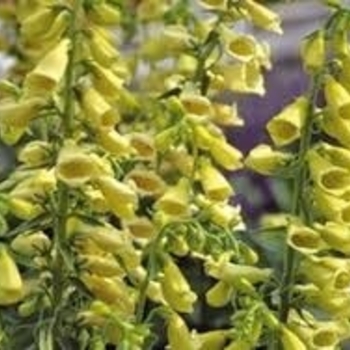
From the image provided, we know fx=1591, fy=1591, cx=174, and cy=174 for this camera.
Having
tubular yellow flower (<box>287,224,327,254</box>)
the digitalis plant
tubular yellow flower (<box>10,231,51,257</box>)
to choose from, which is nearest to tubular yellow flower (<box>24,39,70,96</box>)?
the digitalis plant

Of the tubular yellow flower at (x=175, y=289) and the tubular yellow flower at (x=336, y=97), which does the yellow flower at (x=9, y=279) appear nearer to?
the tubular yellow flower at (x=175, y=289)

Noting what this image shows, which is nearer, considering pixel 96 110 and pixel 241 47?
pixel 96 110

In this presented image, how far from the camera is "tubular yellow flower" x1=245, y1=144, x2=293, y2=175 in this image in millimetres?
1267

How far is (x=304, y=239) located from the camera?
3.95ft

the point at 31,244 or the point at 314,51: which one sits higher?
the point at 314,51

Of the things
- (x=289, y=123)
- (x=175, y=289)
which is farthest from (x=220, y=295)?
(x=289, y=123)

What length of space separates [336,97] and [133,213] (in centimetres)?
18

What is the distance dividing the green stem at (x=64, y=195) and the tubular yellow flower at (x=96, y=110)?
Result: 0.01 m

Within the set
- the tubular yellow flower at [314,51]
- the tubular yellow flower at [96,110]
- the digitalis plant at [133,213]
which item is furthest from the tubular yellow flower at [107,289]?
the tubular yellow flower at [314,51]

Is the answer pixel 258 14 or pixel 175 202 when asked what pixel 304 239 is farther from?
pixel 258 14

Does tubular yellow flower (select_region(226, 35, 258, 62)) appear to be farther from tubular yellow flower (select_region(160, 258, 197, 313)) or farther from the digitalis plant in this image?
tubular yellow flower (select_region(160, 258, 197, 313))

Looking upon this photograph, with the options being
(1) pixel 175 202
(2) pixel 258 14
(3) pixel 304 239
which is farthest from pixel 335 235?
(2) pixel 258 14

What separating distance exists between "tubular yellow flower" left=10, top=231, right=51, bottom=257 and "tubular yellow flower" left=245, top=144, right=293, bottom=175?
0.59 ft

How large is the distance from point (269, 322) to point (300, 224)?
0.08 meters
